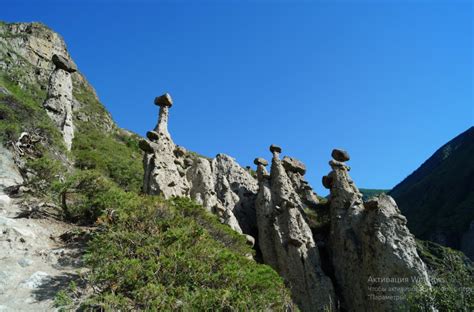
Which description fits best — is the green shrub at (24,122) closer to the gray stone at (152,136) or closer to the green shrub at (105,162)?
the gray stone at (152,136)

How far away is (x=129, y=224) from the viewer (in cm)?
1098

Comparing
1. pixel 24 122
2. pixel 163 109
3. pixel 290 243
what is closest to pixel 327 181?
pixel 290 243

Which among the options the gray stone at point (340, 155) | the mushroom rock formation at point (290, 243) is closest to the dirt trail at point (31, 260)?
the mushroom rock formation at point (290, 243)

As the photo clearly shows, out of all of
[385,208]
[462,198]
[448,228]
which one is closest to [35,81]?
[385,208]

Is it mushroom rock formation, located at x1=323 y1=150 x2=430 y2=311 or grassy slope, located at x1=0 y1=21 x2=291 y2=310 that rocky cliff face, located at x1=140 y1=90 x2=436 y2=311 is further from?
grassy slope, located at x1=0 y1=21 x2=291 y2=310

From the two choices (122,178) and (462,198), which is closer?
(122,178)

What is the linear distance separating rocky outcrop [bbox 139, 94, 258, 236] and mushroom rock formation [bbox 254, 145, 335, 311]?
1.75 meters

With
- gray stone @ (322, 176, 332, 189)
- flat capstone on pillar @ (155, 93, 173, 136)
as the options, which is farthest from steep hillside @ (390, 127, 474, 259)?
flat capstone on pillar @ (155, 93, 173, 136)

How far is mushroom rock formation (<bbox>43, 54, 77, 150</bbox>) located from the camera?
21.3m

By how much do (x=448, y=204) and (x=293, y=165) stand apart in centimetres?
4419

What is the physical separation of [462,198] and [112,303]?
207 feet

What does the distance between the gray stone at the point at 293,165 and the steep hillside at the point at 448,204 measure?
34.7m

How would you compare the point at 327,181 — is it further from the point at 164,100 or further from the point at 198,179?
the point at 164,100

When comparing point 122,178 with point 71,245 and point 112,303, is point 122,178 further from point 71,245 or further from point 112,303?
point 112,303
